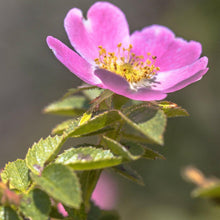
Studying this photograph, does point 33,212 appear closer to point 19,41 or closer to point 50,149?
point 50,149

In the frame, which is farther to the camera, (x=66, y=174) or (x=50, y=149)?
(x=50, y=149)

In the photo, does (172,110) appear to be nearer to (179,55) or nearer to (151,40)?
(179,55)

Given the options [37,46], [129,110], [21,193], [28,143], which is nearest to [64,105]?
[129,110]

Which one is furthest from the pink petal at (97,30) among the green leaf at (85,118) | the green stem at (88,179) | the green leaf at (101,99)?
the green stem at (88,179)

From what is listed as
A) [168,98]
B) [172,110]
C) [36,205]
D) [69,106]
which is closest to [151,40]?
[69,106]

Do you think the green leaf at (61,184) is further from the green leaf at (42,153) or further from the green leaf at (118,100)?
the green leaf at (118,100)

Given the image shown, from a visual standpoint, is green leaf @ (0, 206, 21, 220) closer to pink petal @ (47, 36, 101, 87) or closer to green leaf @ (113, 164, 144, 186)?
green leaf @ (113, 164, 144, 186)
